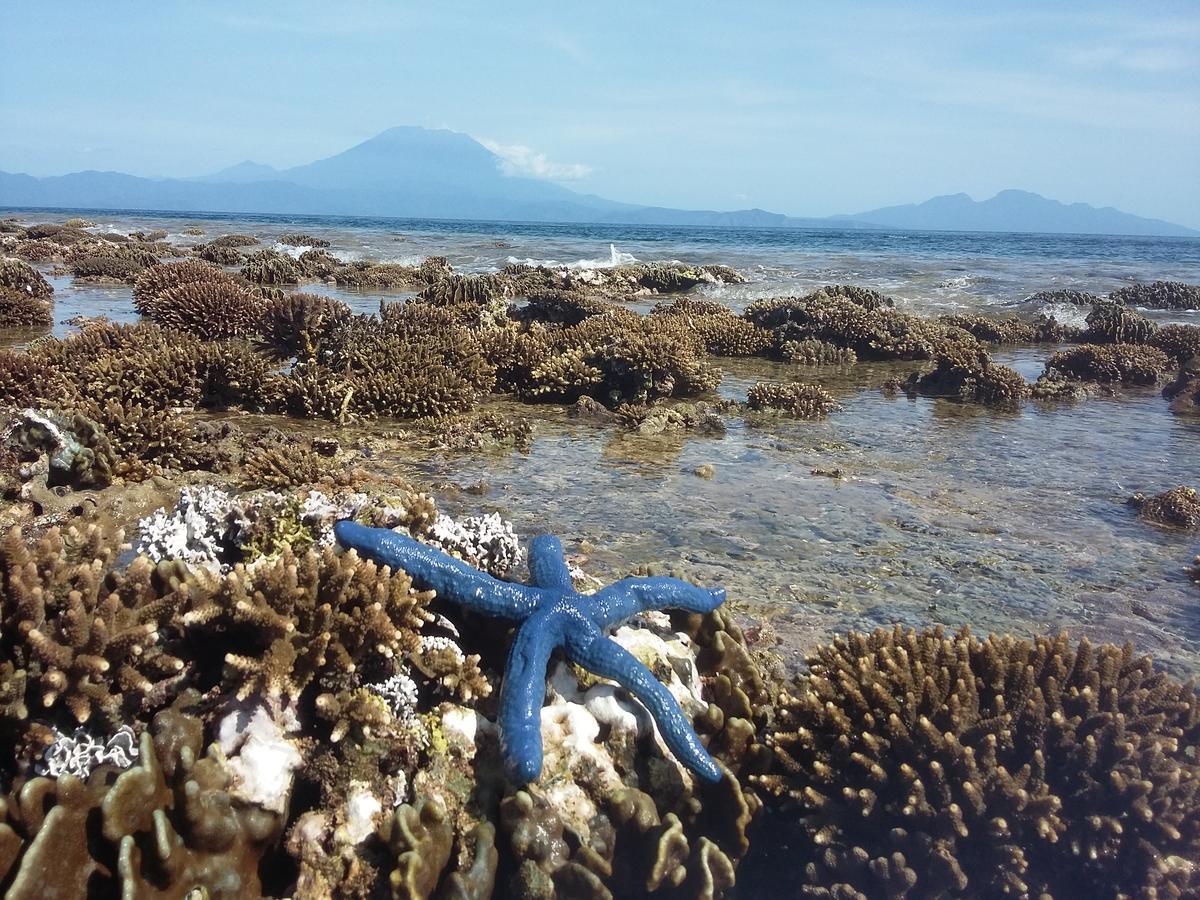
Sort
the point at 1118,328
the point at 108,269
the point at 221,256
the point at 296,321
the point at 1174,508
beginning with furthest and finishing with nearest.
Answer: the point at 221,256
the point at 108,269
the point at 1118,328
the point at 296,321
the point at 1174,508

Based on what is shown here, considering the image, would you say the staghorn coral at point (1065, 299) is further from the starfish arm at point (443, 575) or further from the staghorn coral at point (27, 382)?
the staghorn coral at point (27, 382)

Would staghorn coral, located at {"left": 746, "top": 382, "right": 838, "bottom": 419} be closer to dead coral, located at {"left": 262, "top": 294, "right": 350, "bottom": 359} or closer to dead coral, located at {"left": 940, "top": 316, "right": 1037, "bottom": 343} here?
dead coral, located at {"left": 262, "top": 294, "right": 350, "bottom": 359}

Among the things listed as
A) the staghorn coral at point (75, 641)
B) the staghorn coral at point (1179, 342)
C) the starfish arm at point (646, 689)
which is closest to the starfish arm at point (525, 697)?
the starfish arm at point (646, 689)

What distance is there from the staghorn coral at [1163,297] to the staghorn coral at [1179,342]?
756 cm

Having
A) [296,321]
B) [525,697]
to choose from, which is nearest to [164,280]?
[296,321]

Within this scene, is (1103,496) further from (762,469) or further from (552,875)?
(552,875)

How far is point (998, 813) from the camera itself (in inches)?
135

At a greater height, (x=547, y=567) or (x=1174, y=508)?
(x=547, y=567)

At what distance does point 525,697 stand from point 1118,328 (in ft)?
65.8

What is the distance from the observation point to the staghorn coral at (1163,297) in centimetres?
2455

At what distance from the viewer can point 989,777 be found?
11.4 ft

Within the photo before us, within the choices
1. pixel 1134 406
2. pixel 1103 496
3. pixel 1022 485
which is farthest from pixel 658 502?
pixel 1134 406

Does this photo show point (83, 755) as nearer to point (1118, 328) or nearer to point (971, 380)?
point (971, 380)

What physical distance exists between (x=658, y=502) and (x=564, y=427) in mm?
3333
